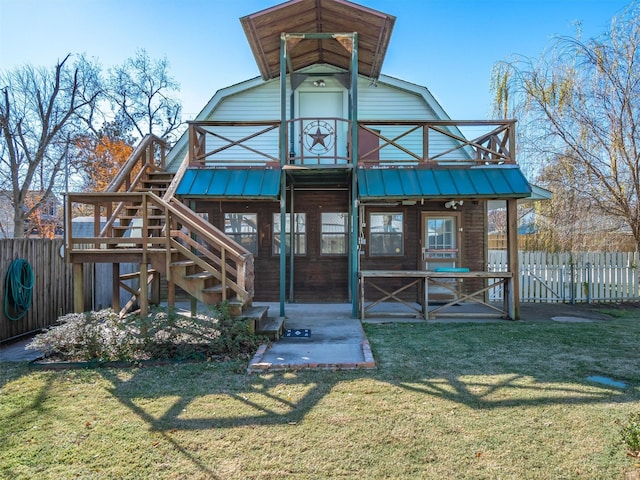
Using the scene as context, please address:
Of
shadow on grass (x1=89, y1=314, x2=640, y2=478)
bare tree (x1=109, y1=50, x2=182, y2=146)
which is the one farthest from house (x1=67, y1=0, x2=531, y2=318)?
bare tree (x1=109, y1=50, x2=182, y2=146)

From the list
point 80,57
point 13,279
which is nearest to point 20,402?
point 13,279

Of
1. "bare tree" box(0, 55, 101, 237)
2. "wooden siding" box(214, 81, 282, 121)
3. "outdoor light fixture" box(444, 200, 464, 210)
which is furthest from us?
"bare tree" box(0, 55, 101, 237)

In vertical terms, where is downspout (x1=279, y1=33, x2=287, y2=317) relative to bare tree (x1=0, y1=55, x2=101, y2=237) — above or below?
below

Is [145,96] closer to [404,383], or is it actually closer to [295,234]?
[295,234]

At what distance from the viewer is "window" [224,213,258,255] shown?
9.62 m

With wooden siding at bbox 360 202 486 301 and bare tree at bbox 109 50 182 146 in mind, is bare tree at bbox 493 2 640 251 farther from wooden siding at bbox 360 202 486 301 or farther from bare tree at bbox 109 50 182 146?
bare tree at bbox 109 50 182 146

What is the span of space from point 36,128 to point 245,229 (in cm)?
1411

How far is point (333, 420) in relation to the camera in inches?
127

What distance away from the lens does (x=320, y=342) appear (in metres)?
5.79

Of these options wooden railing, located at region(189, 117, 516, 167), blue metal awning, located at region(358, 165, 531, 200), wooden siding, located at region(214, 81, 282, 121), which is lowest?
blue metal awning, located at region(358, 165, 531, 200)

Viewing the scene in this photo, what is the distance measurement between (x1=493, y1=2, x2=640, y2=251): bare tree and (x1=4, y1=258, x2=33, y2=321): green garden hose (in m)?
11.7

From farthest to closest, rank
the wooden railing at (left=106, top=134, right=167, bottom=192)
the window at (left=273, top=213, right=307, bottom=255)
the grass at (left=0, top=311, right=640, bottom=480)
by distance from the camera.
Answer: the window at (left=273, top=213, right=307, bottom=255) < the wooden railing at (left=106, top=134, right=167, bottom=192) < the grass at (left=0, top=311, right=640, bottom=480)

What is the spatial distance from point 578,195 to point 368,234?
5.54 meters

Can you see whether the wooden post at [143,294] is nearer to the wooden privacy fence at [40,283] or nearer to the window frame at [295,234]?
the wooden privacy fence at [40,283]
